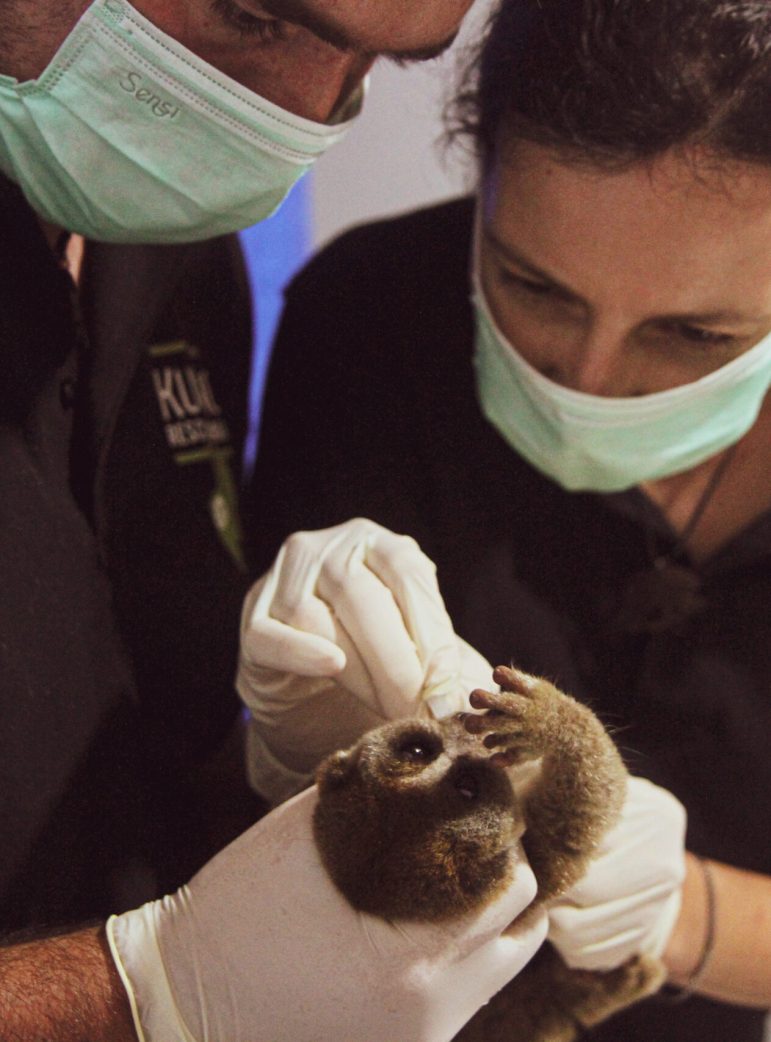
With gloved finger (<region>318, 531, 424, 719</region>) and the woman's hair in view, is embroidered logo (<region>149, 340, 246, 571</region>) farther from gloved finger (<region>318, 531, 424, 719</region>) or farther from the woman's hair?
the woman's hair

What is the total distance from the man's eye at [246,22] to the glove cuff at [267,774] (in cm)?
72

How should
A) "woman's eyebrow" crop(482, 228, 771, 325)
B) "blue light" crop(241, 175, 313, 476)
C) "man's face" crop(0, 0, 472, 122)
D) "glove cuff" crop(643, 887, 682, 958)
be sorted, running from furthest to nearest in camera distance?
1. "blue light" crop(241, 175, 313, 476)
2. "glove cuff" crop(643, 887, 682, 958)
3. "woman's eyebrow" crop(482, 228, 771, 325)
4. "man's face" crop(0, 0, 472, 122)

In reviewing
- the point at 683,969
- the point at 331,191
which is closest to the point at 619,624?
the point at 683,969

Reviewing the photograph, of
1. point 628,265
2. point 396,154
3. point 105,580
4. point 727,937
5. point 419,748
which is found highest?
point 628,265

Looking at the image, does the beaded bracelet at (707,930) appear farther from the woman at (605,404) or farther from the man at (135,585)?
the man at (135,585)

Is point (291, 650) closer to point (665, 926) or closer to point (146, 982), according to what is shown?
point (146, 982)

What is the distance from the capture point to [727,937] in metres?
1.28

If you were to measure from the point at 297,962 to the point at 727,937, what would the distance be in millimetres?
729

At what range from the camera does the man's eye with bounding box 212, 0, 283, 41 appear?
0.88 meters

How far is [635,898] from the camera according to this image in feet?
3.71

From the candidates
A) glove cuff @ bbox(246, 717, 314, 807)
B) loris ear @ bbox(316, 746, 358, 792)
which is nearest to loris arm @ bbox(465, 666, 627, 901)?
loris ear @ bbox(316, 746, 358, 792)

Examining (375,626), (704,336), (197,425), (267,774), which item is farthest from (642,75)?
(267,774)

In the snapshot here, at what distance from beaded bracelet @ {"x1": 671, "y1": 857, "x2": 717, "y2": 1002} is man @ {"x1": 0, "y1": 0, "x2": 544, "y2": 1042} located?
0.51 meters

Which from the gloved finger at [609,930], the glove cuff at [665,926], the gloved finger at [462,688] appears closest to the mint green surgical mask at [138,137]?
the gloved finger at [462,688]
